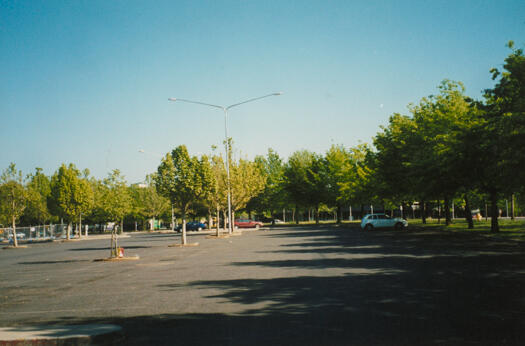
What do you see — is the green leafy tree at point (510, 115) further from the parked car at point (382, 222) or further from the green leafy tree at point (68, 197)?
the green leafy tree at point (68, 197)

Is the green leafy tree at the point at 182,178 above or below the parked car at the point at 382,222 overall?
above

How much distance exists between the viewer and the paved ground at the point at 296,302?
612cm

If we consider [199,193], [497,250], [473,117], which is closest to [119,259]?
[199,193]

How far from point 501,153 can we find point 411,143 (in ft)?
62.5

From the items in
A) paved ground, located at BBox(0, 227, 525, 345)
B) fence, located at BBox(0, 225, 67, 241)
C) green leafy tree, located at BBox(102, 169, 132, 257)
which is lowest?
fence, located at BBox(0, 225, 67, 241)

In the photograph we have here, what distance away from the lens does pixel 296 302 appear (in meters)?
8.44

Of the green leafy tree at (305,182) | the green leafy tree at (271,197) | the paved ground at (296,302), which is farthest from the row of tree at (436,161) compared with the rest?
Answer: the green leafy tree at (271,197)

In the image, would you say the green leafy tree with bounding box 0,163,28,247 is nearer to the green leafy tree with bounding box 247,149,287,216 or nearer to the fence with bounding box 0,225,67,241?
the fence with bounding box 0,225,67,241

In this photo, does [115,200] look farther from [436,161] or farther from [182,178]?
[436,161]

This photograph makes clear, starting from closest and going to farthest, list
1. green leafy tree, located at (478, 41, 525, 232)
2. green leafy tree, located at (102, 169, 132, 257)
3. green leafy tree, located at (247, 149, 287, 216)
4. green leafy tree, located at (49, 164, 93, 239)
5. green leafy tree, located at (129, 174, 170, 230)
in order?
green leafy tree, located at (478, 41, 525, 232) < green leafy tree, located at (102, 169, 132, 257) < green leafy tree, located at (49, 164, 93, 239) < green leafy tree, located at (247, 149, 287, 216) < green leafy tree, located at (129, 174, 170, 230)

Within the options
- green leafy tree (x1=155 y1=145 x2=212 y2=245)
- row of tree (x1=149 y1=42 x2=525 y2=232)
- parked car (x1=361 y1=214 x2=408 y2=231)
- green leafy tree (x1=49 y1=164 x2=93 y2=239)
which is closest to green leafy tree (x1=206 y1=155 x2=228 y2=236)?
row of tree (x1=149 y1=42 x2=525 y2=232)

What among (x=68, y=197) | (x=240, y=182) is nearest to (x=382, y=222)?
(x=240, y=182)

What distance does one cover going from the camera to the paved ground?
6.12 m

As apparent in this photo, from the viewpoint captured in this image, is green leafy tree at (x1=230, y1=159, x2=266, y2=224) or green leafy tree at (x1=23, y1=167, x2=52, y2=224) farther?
green leafy tree at (x1=23, y1=167, x2=52, y2=224)
